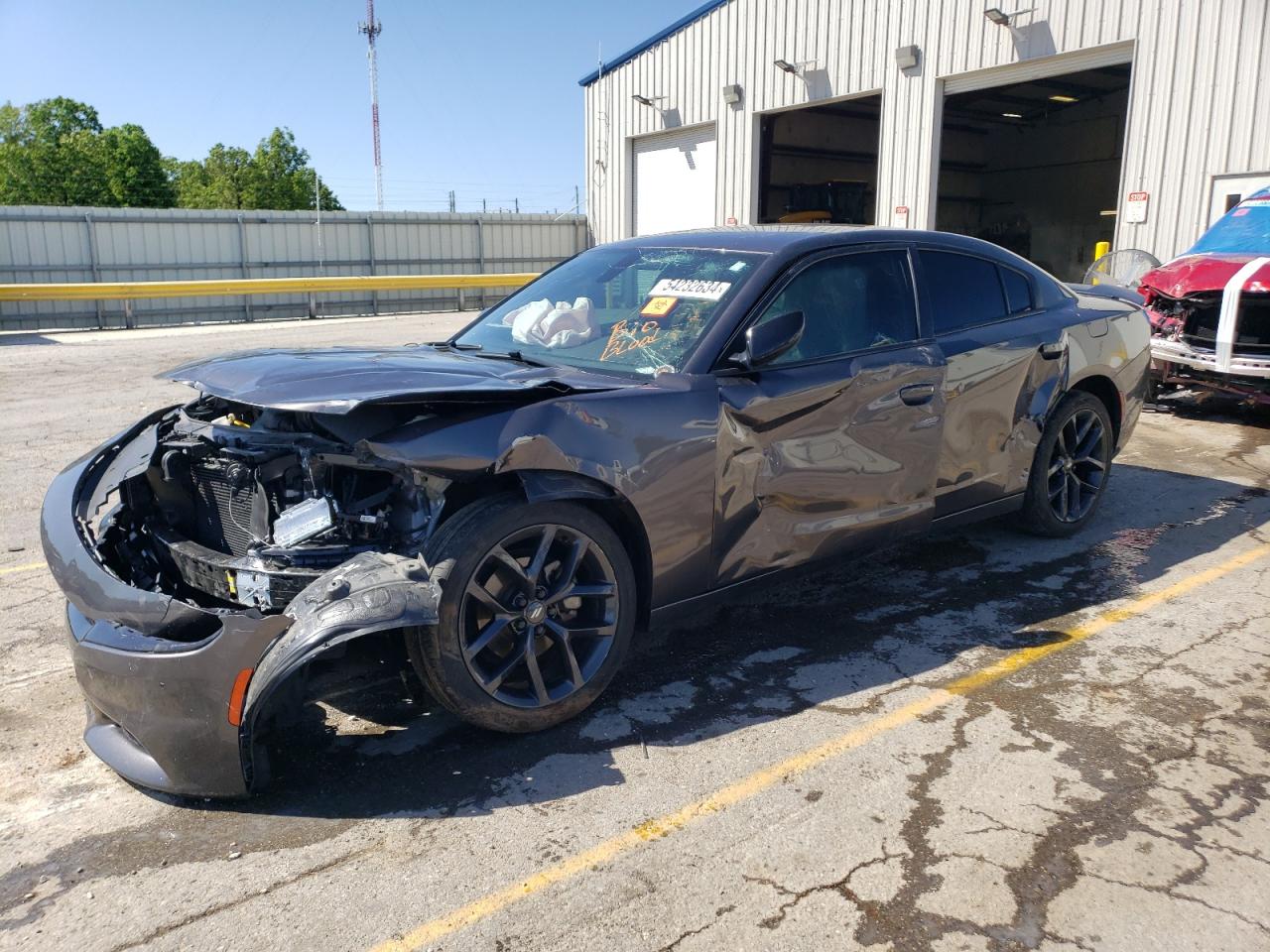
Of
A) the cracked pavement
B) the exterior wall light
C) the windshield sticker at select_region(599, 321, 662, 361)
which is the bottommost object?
the cracked pavement

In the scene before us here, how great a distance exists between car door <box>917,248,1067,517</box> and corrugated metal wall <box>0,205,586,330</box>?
2043cm

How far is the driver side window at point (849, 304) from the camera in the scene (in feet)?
13.0

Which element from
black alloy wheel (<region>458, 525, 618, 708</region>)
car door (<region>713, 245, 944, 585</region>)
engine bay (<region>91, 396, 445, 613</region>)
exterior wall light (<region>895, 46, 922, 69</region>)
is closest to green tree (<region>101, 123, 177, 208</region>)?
exterior wall light (<region>895, 46, 922, 69</region>)

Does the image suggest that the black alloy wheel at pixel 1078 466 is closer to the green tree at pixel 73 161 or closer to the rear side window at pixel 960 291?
the rear side window at pixel 960 291

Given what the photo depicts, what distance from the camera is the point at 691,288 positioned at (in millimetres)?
3992

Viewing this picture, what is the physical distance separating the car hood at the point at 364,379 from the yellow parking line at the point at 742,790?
1.39 meters

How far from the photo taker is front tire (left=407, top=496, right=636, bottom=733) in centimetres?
300

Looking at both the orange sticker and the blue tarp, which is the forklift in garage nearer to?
the blue tarp

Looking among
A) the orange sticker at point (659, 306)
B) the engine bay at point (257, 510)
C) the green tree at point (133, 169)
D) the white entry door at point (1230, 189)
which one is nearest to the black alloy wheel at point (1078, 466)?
the orange sticker at point (659, 306)

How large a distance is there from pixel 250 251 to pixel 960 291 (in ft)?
76.4

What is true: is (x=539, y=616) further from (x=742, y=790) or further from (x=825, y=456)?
(x=825, y=456)

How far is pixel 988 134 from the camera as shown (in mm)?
28734

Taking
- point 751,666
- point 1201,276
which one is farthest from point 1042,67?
point 751,666

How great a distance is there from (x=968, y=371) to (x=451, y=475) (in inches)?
103
